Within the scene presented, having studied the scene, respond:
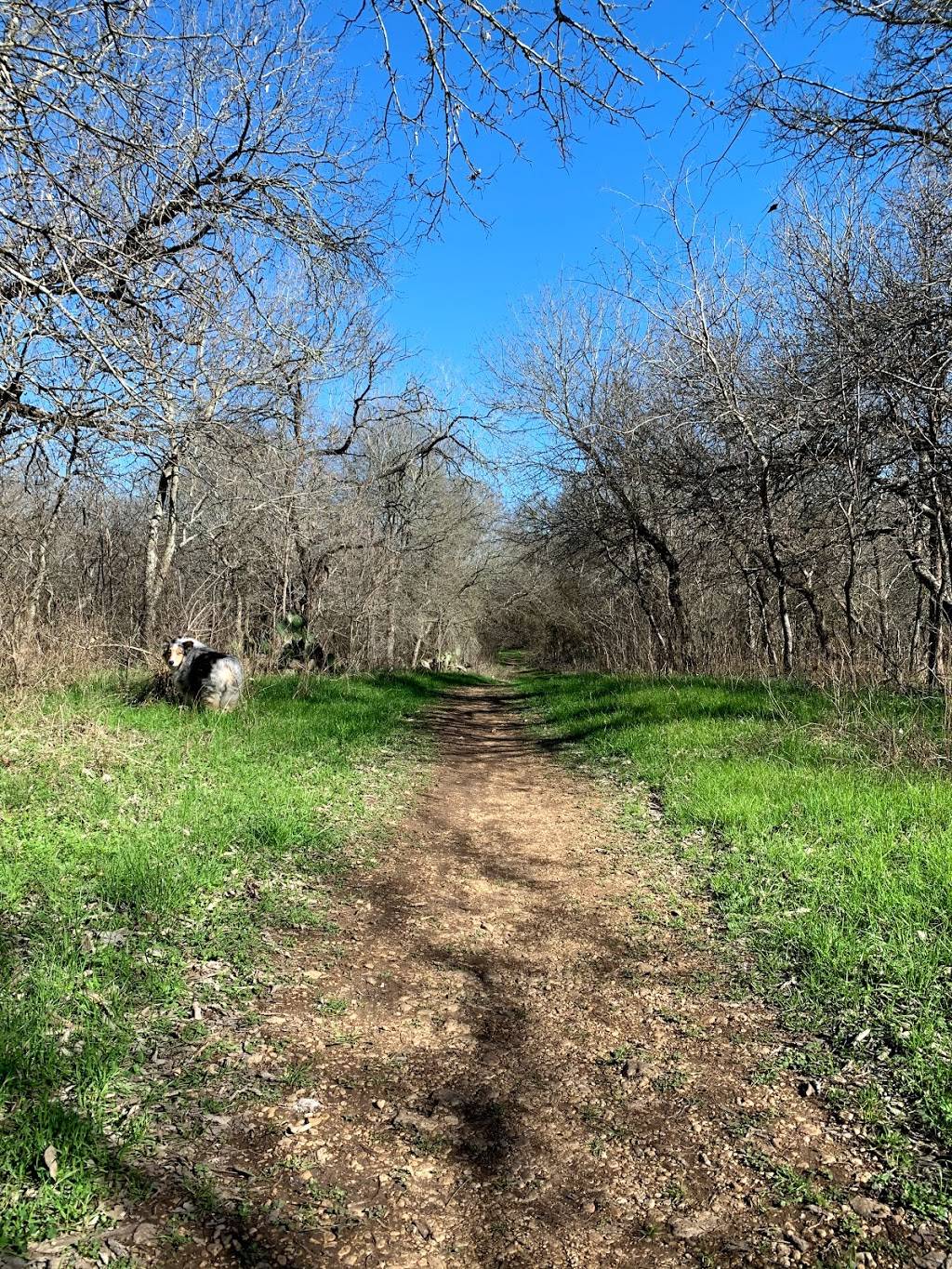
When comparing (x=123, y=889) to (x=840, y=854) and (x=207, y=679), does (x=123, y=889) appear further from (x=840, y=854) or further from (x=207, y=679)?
(x=207, y=679)

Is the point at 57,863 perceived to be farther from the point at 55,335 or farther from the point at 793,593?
the point at 793,593

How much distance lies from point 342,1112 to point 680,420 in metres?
12.2

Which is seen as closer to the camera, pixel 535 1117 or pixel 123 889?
pixel 535 1117

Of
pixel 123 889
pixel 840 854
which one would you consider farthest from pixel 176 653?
pixel 840 854

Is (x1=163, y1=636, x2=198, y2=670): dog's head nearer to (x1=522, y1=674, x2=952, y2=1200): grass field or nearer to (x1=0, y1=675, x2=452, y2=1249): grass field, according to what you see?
(x1=0, y1=675, x2=452, y2=1249): grass field

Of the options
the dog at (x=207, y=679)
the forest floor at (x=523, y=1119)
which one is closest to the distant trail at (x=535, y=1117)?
the forest floor at (x=523, y=1119)

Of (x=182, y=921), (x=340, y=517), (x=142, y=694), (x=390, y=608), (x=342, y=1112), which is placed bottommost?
(x=342, y=1112)

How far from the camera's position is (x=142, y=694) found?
8680 millimetres

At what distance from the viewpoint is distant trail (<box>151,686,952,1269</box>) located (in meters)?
2.11

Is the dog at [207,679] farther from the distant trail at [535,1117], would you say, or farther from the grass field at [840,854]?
the distant trail at [535,1117]

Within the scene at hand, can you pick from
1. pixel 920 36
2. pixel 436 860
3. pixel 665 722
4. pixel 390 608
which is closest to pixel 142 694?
pixel 436 860

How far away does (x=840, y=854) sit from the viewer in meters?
4.51

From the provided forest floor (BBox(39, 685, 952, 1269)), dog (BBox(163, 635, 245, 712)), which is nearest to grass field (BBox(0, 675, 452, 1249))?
forest floor (BBox(39, 685, 952, 1269))

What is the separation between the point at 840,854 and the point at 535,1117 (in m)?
2.81
